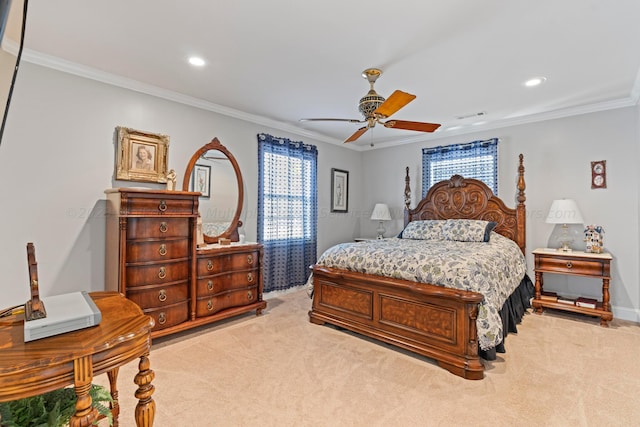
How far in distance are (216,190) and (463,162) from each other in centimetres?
361

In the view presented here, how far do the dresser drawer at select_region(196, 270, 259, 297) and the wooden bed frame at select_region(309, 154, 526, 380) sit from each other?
0.77m

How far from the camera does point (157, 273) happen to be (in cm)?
292

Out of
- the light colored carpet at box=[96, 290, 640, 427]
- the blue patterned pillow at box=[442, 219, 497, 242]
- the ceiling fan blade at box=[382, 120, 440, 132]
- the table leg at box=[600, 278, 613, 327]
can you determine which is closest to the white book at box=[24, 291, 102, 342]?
the light colored carpet at box=[96, 290, 640, 427]

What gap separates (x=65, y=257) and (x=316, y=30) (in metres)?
2.87

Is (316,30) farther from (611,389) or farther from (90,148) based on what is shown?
(611,389)

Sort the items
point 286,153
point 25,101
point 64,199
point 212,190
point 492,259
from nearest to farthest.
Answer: point 25,101 → point 64,199 → point 492,259 → point 212,190 → point 286,153

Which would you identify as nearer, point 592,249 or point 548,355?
point 548,355

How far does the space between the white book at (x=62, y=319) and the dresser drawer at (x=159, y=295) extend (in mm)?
1701

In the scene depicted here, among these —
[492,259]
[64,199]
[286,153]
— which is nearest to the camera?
[64,199]

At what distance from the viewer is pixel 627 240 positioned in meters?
Answer: 3.62

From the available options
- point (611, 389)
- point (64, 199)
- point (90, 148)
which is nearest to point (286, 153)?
point (90, 148)

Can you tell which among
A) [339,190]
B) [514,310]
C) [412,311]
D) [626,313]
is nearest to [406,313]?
[412,311]

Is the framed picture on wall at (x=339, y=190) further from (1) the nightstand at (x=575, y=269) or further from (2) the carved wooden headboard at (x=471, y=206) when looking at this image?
(1) the nightstand at (x=575, y=269)

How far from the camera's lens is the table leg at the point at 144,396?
3.77ft
